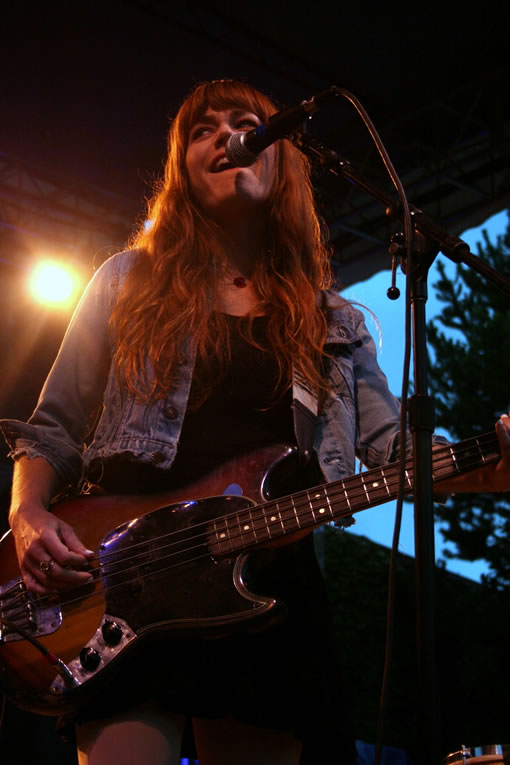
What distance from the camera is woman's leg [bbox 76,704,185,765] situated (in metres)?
1.53

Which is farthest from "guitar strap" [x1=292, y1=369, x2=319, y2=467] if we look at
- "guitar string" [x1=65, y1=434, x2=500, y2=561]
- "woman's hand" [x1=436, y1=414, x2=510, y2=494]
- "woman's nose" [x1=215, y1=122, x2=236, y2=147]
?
"woman's nose" [x1=215, y1=122, x2=236, y2=147]

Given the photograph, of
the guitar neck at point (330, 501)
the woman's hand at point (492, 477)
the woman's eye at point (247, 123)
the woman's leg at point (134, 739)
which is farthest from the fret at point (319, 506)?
the woman's eye at point (247, 123)

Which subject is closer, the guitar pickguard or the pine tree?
the guitar pickguard

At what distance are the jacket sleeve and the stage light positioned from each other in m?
5.40

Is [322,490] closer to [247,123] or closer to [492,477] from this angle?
[492,477]

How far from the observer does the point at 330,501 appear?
5.96 ft

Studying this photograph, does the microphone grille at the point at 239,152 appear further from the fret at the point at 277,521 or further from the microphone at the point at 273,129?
the fret at the point at 277,521

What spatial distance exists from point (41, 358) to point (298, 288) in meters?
3.69

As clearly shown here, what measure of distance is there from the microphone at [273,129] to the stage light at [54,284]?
5.80m

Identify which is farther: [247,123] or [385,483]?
[247,123]

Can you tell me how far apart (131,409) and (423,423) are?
2.75ft

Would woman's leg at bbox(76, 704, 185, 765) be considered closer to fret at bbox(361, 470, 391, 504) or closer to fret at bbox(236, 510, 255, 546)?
fret at bbox(236, 510, 255, 546)

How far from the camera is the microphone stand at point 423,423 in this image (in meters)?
1.27

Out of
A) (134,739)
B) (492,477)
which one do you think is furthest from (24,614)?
(492,477)
